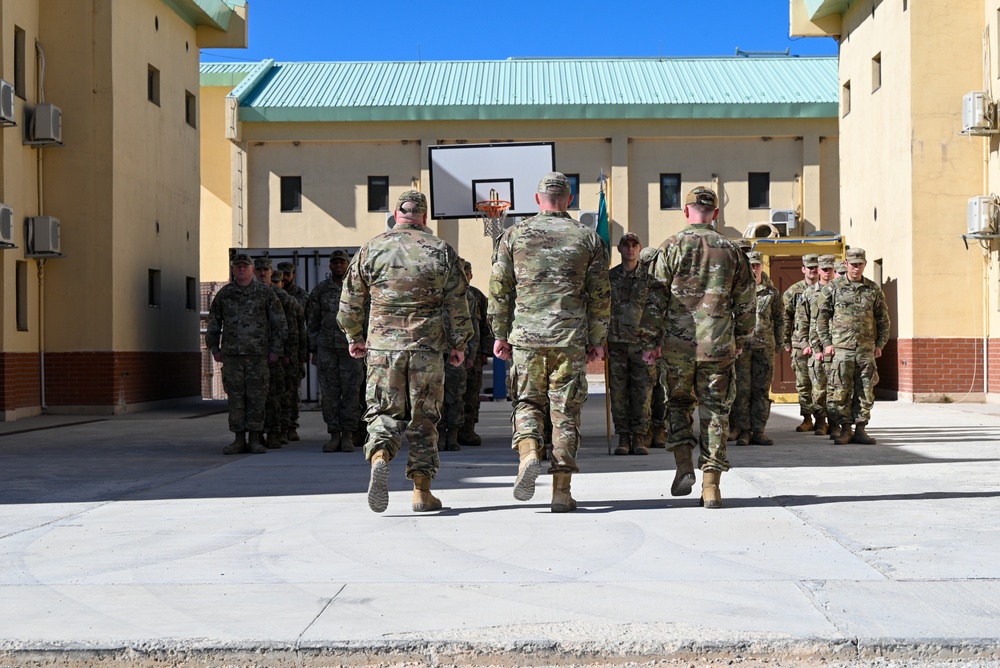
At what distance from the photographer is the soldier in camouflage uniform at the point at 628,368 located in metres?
11.9

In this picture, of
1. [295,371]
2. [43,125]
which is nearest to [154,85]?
[43,125]

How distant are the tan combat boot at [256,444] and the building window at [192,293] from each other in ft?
44.2

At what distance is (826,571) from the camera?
5594 mm

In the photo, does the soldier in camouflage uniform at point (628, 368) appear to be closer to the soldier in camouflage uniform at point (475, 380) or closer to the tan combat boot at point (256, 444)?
the soldier in camouflage uniform at point (475, 380)

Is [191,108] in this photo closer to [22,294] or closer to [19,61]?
[19,61]

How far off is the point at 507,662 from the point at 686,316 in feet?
12.6

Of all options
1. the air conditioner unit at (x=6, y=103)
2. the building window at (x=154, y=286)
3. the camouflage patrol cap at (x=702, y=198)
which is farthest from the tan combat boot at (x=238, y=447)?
the building window at (x=154, y=286)

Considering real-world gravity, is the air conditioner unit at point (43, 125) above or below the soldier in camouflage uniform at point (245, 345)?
above

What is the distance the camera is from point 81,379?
20.1 meters

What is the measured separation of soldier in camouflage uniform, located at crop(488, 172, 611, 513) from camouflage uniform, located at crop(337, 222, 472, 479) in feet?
1.05

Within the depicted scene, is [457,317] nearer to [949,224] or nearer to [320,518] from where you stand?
[320,518]

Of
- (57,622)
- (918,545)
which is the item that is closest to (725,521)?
(918,545)

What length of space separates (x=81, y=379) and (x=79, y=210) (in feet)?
8.94

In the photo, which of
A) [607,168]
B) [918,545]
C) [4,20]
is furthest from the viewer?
[607,168]
